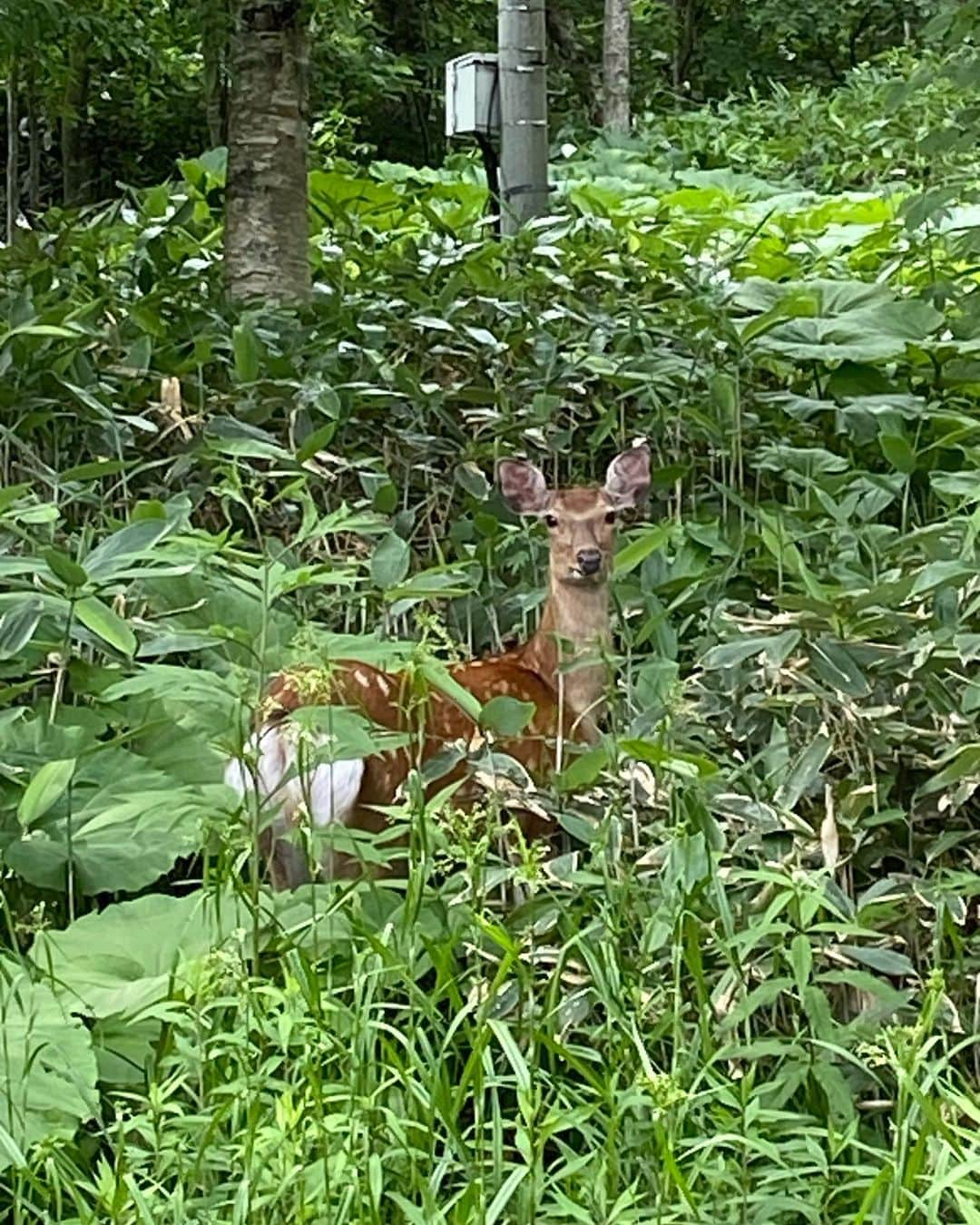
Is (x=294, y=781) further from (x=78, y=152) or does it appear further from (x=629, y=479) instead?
(x=78, y=152)

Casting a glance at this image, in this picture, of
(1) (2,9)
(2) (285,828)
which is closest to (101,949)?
(2) (285,828)

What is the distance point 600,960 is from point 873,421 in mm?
2133

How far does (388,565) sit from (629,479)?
0.96 meters

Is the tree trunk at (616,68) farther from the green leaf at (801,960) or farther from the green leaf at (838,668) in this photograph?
the green leaf at (801,960)

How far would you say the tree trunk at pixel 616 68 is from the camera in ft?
47.6

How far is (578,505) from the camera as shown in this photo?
3.76 meters

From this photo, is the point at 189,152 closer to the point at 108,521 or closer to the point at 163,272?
the point at 163,272

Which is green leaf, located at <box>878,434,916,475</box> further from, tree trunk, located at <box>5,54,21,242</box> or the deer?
tree trunk, located at <box>5,54,21,242</box>

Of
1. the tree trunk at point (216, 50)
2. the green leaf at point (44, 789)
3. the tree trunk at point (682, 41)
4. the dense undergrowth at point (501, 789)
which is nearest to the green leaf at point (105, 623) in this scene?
the dense undergrowth at point (501, 789)

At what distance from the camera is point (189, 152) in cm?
1509

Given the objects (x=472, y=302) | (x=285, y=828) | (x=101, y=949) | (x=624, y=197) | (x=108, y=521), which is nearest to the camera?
(x=101, y=949)

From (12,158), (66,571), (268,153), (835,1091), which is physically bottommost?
(835,1091)

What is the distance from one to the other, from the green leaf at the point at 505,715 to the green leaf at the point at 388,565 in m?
0.44

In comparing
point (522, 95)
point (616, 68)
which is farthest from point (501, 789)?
point (616, 68)
